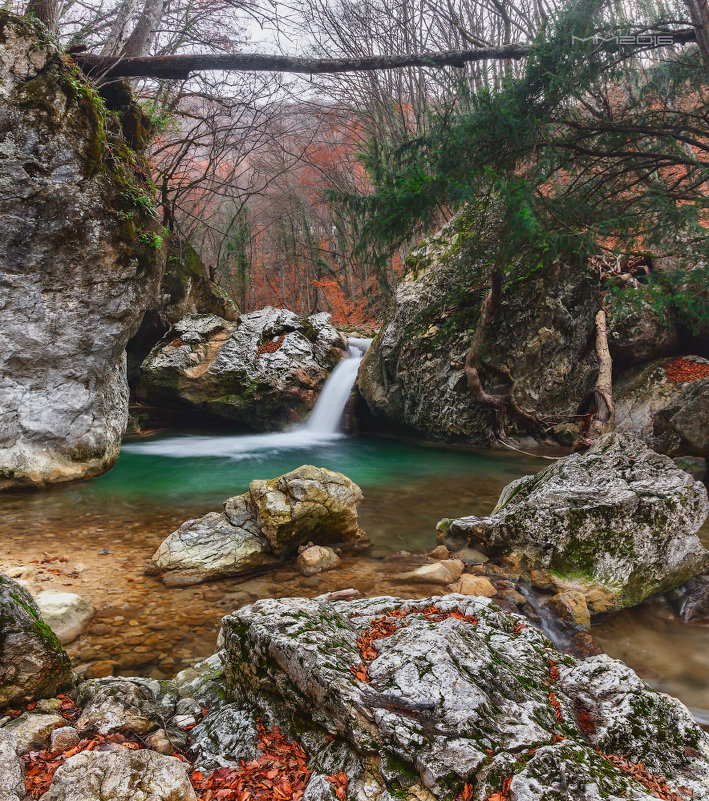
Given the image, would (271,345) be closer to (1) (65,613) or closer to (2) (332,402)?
(2) (332,402)

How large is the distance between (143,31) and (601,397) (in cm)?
1023

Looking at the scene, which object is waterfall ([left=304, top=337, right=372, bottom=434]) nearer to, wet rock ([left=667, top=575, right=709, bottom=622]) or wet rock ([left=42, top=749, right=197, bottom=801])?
wet rock ([left=667, top=575, right=709, bottom=622])

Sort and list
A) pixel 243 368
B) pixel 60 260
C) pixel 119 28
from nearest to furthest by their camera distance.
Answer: pixel 60 260 → pixel 119 28 → pixel 243 368

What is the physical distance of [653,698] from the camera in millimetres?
2066

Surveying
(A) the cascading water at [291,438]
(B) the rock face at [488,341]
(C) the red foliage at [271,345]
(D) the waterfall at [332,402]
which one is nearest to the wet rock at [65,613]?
(A) the cascading water at [291,438]

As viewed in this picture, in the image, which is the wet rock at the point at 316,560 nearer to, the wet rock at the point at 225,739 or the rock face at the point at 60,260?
the wet rock at the point at 225,739

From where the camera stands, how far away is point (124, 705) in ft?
7.02

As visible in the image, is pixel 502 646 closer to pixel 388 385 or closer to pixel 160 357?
pixel 388 385

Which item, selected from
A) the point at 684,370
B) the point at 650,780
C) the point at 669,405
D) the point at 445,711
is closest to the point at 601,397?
the point at 669,405

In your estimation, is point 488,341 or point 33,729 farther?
point 488,341

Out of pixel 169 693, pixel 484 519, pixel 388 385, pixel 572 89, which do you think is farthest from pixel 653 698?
pixel 388 385

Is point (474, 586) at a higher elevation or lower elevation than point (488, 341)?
lower

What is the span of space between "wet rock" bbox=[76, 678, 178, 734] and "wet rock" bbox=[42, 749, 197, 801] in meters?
0.26

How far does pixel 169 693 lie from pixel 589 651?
3.04 m
